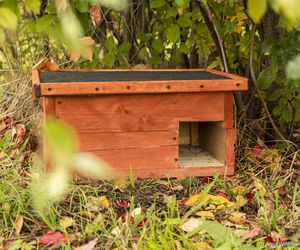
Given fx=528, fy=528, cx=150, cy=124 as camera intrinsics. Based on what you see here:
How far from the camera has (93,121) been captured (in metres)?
2.23

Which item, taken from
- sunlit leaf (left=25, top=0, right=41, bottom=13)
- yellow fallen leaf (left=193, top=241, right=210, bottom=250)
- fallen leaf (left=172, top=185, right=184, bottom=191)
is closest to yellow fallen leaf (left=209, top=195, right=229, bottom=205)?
fallen leaf (left=172, top=185, right=184, bottom=191)

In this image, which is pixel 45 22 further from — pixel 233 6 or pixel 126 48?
pixel 233 6

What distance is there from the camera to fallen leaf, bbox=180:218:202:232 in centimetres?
179

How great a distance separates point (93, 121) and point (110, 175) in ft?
0.82

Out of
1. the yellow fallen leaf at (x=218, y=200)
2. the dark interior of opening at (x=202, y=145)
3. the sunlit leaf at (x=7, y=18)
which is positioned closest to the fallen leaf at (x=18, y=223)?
the yellow fallen leaf at (x=218, y=200)

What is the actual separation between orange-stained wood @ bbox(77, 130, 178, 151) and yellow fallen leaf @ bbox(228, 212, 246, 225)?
493 mm

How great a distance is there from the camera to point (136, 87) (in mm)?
2178

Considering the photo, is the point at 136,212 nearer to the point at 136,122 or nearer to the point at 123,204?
the point at 123,204

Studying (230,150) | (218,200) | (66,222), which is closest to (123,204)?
(66,222)

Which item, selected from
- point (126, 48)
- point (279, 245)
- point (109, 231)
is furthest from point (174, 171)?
point (126, 48)

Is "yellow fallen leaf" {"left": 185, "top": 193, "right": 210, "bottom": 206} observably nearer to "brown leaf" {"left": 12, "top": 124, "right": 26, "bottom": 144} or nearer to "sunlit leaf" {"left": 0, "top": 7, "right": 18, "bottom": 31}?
"brown leaf" {"left": 12, "top": 124, "right": 26, "bottom": 144}

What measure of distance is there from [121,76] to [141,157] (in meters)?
0.46

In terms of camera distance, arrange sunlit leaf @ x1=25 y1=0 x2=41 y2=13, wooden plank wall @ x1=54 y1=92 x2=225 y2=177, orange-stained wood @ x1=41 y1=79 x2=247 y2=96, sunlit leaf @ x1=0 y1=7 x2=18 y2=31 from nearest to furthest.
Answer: sunlit leaf @ x1=0 y1=7 x2=18 y2=31
sunlit leaf @ x1=25 y1=0 x2=41 y2=13
orange-stained wood @ x1=41 y1=79 x2=247 y2=96
wooden plank wall @ x1=54 y1=92 x2=225 y2=177

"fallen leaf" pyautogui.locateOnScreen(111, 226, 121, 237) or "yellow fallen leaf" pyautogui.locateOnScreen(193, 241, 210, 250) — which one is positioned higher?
"fallen leaf" pyautogui.locateOnScreen(111, 226, 121, 237)
